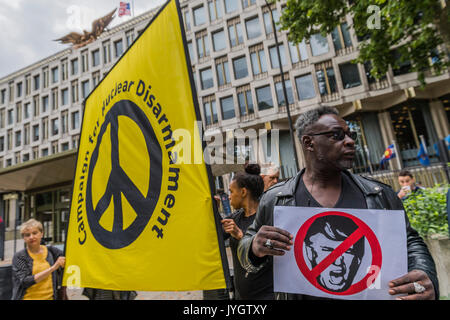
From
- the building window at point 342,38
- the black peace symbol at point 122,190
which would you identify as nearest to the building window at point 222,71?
the building window at point 342,38

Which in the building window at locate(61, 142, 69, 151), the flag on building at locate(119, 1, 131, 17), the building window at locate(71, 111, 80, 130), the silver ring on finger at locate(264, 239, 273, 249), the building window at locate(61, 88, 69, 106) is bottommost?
the silver ring on finger at locate(264, 239, 273, 249)

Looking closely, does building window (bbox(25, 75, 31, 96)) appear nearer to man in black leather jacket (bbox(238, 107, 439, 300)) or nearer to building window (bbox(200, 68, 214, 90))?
building window (bbox(200, 68, 214, 90))

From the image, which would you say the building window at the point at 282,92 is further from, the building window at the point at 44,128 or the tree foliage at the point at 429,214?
the building window at the point at 44,128

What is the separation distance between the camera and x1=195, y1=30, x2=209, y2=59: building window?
25828mm

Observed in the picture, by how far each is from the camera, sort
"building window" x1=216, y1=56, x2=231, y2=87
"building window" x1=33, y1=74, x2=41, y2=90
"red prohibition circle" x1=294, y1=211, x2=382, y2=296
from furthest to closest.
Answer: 1. "building window" x1=33, y1=74, x2=41, y2=90
2. "building window" x1=216, y1=56, x2=231, y2=87
3. "red prohibition circle" x1=294, y1=211, x2=382, y2=296

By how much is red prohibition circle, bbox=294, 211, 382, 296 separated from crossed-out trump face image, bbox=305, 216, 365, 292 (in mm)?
15

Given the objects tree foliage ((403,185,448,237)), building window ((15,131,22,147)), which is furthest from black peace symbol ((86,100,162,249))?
building window ((15,131,22,147))

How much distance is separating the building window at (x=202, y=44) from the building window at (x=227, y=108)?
5.09m

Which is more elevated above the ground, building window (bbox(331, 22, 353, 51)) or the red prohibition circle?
building window (bbox(331, 22, 353, 51))

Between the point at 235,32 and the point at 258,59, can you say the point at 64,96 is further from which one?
the point at 258,59

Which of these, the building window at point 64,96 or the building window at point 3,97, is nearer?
the building window at point 64,96

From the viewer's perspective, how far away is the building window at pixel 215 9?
2572cm

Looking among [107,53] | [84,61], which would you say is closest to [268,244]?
[107,53]
